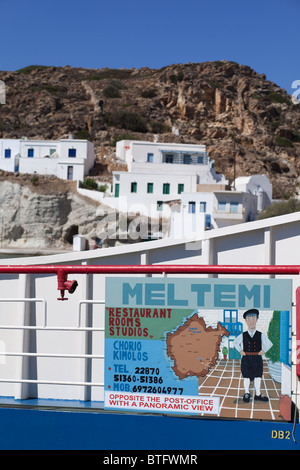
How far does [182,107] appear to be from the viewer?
9100 cm

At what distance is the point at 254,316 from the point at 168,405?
0.95m

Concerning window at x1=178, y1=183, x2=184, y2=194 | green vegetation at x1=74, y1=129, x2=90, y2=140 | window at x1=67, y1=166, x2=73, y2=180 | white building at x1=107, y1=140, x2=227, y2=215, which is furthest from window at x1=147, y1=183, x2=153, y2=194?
green vegetation at x1=74, y1=129, x2=90, y2=140

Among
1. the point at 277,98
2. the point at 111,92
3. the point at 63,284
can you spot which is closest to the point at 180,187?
the point at 63,284

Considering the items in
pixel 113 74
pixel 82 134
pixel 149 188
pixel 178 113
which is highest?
pixel 113 74

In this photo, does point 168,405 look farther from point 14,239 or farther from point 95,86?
point 95,86

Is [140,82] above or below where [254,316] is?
above

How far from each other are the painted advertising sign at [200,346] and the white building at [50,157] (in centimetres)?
5383

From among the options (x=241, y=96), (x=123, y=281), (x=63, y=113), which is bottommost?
(x=123, y=281)

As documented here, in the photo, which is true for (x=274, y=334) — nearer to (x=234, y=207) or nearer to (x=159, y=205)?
(x=234, y=207)

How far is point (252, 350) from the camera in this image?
3824 mm

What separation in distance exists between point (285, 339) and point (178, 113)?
90.4 metres

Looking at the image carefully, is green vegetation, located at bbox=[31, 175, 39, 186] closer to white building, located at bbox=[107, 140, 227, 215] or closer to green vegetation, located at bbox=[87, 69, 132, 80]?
white building, located at bbox=[107, 140, 227, 215]

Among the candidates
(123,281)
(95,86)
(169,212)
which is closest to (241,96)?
(95,86)

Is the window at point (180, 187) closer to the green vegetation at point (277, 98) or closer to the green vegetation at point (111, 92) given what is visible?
the green vegetation at point (111, 92)
